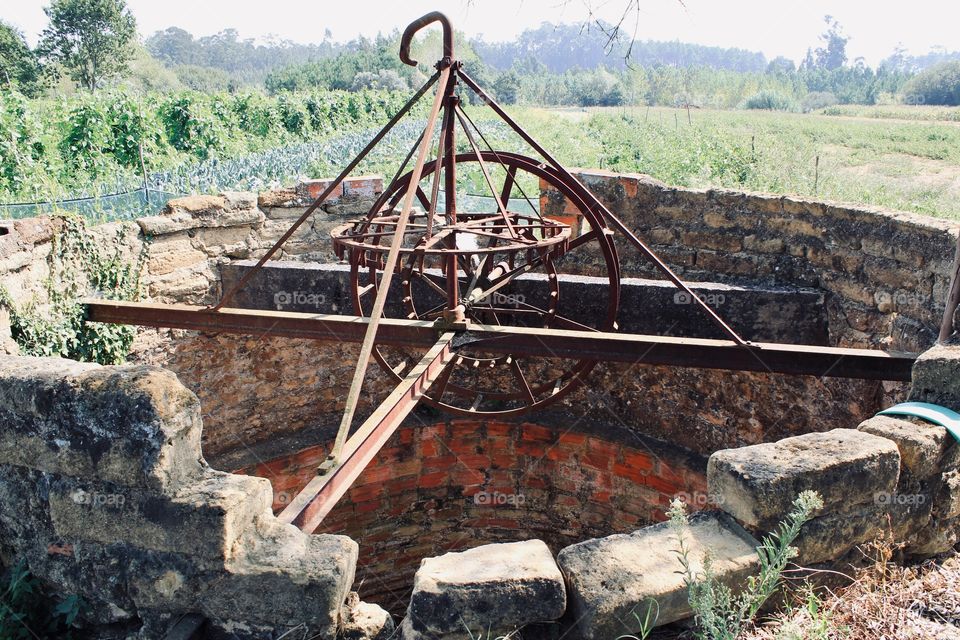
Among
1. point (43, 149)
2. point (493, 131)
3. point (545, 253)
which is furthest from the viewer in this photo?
point (493, 131)

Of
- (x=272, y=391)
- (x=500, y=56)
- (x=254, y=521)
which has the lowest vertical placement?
(x=272, y=391)

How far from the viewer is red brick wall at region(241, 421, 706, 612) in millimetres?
5699

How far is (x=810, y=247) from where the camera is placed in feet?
16.6

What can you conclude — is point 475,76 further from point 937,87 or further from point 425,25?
point 425,25

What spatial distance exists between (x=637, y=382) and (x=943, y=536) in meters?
2.99

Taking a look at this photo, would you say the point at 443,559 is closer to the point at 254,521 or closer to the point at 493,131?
the point at 254,521

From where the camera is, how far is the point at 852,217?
4.69m

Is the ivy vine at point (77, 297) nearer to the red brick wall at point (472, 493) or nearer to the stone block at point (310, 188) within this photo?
the stone block at point (310, 188)

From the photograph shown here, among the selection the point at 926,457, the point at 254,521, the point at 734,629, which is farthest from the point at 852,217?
the point at 254,521

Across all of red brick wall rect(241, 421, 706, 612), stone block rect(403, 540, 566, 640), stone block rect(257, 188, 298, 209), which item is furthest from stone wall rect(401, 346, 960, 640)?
stone block rect(257, 188, 298, 209)

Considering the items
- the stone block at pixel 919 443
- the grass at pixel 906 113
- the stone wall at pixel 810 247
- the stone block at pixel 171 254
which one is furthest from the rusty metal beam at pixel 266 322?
the grass at pixel 906 113

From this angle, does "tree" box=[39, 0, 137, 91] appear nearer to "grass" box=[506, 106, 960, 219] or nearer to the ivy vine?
"grass" box=[506, 106, 960, 219]

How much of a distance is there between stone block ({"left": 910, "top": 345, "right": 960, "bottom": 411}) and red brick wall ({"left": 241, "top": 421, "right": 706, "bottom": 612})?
277 centimetres

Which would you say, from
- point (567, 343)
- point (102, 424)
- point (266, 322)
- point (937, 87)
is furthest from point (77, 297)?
point (937, 87)
